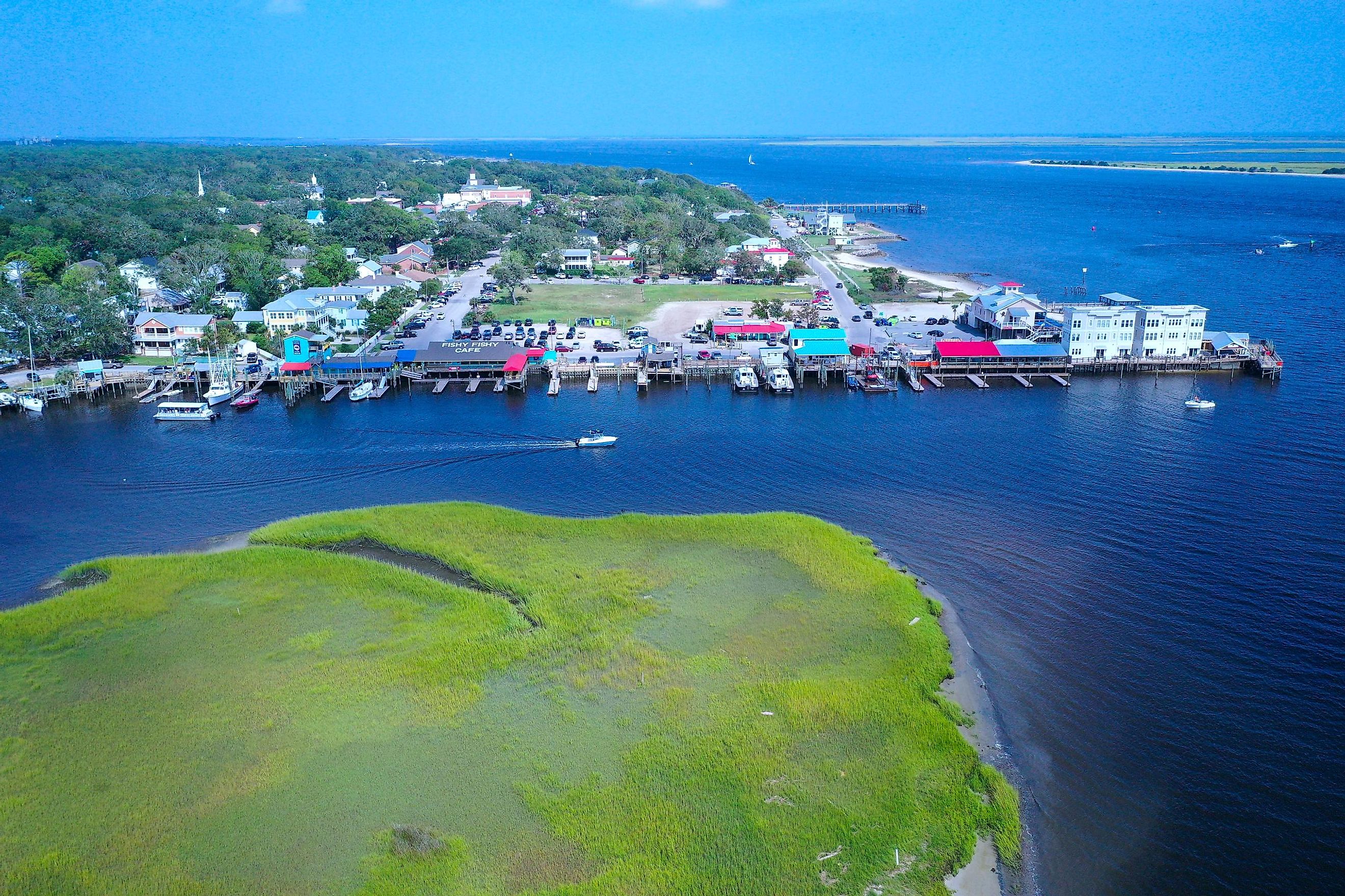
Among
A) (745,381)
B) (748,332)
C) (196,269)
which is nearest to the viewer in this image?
(745,381)

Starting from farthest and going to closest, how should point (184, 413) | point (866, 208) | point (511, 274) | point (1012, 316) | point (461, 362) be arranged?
point (866, 208) < point (511, 274) < point (1012, 316) < point (461, 362) < point (184, 413)

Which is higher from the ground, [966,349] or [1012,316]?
[1012,316]

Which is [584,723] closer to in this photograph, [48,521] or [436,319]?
[48,521]

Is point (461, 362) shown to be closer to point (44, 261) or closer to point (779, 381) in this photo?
point (779, 381)

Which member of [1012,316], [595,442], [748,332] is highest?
[1012,316]

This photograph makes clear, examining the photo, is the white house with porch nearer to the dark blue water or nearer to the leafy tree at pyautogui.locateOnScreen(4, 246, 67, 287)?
the dark blue water

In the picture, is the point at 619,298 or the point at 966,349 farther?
the point at 619,298

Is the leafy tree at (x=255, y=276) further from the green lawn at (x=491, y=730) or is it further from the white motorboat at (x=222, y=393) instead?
the green lawn at (x=491, y=730)

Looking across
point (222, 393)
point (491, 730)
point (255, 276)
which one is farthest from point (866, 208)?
point (491, 730)
